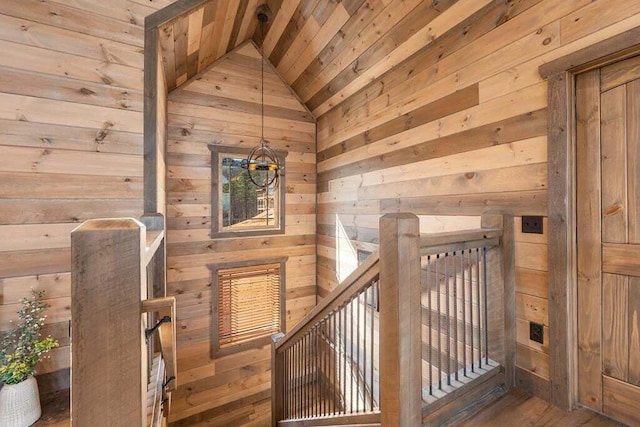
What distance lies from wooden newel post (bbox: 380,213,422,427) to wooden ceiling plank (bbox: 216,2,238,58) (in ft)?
9.46

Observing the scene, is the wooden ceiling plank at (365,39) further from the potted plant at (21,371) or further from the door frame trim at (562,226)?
the potted plant at (21,371)

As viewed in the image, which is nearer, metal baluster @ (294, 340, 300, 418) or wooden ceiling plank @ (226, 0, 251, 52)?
metal baluster @ (294, 340, 300, 418)

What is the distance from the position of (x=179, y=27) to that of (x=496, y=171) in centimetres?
275

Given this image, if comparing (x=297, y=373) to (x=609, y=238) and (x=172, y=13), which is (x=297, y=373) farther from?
(x=172, y=13)

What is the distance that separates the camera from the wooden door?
138 cm

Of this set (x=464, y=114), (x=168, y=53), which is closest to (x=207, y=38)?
(x=168, y=53)

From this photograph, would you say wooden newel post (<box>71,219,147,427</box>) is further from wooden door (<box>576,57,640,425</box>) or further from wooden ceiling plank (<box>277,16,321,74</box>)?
wooden ceiling plank (<box>277,16,321,74</box>)

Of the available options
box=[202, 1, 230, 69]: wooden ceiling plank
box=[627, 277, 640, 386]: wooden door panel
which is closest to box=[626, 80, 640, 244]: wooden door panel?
box=[627, 277, 640, 386]: wooden door panel

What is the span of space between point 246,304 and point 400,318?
3.08 meters

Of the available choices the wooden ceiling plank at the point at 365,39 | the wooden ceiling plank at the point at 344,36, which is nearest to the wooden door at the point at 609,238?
the wooden ceiling plank at the point at 365,39

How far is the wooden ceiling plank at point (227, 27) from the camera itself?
2887 millimetres

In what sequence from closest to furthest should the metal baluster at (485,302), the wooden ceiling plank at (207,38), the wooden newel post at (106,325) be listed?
1. the wooden newel post at (106,325)
2. the metal baluster at (485,302)
3. the wooden ceiling plank at (207,38)

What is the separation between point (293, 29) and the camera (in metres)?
3.23

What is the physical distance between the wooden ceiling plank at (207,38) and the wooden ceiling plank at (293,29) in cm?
81
